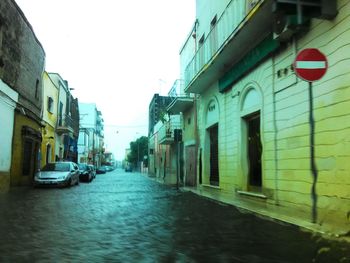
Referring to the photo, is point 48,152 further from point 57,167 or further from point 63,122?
point 57,167

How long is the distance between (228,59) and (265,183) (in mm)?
5228

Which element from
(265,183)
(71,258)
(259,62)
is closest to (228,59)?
(259,62)

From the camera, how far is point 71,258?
238 inches

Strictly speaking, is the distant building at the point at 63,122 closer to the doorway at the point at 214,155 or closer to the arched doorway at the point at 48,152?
the arched doorway at the point at 48,152

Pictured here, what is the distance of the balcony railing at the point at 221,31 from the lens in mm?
14573

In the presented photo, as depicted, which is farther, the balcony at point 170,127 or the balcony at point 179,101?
the balcony at point 170,127

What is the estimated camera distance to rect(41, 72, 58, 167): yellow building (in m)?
32.3

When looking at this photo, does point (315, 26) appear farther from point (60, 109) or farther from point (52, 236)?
point (60, 109)

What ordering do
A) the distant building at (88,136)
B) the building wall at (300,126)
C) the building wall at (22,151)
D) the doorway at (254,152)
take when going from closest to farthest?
the building wall at (300,126), the doorway at (254,152), the building wall at (22,151), the distant building at (88,136)

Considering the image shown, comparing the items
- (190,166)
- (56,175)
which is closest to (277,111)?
(190,166)

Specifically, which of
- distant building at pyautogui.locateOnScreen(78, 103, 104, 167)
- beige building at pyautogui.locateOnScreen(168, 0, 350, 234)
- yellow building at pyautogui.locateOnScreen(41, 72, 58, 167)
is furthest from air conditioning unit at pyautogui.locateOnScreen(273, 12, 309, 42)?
distant building at pyautogui.locateOnScreen(78, 103, 104, 167)

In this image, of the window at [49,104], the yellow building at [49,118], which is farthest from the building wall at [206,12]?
the window at [49,104]

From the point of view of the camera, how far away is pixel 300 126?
38.0 ft

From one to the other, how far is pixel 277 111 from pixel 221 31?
203 inches
